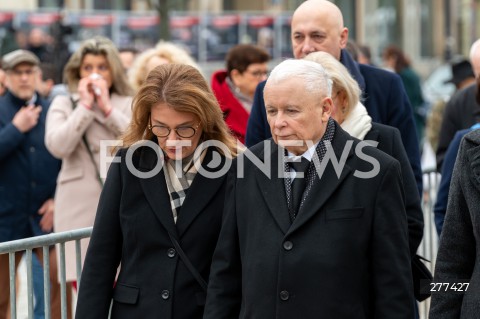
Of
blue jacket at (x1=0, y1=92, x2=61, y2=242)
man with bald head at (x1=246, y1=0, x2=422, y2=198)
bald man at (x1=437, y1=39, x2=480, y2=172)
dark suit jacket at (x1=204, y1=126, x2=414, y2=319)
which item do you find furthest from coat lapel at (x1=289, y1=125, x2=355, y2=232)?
blue jacket at (x1=0, y1=92, x2=61, y2=242)

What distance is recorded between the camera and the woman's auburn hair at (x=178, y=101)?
436 centimetres

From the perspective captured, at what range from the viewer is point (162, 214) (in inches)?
171

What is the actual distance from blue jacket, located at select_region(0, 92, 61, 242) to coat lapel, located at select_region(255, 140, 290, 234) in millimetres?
3888

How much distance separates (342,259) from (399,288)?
235mm

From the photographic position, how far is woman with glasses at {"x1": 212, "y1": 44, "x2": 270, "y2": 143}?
7320mm

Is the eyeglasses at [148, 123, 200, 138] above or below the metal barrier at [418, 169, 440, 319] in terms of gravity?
above

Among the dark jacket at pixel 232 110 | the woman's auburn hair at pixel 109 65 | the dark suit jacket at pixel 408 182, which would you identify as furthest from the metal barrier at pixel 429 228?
the dark suit jacket at pixel 408 182

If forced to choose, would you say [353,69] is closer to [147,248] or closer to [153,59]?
[147,248]

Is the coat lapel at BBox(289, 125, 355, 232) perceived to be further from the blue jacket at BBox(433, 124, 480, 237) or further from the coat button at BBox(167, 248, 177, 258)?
the blue jacket at BBox(433, 124, 480, 237)

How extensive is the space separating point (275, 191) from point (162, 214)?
537 millimetres

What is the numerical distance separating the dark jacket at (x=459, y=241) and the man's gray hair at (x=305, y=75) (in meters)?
0.56

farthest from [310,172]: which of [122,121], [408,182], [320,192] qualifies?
[122,121]

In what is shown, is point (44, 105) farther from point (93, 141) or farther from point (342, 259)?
point (342, 259)

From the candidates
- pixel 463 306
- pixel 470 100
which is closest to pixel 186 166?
pixel 463 306
